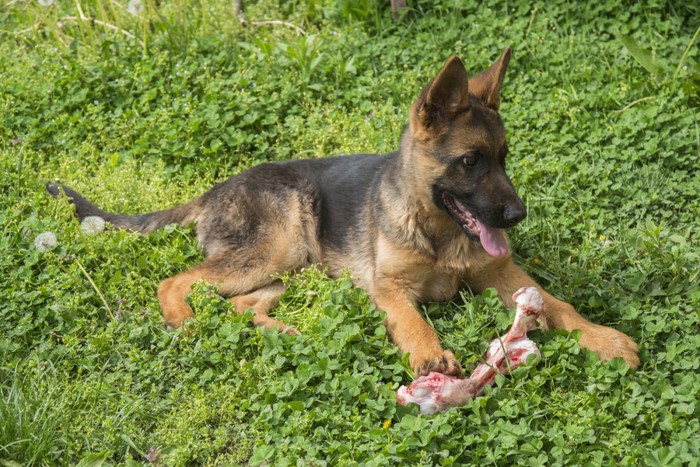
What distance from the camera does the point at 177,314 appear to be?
18.4 ft

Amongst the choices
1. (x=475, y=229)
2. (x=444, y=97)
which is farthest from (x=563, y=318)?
(x=444, y=97)

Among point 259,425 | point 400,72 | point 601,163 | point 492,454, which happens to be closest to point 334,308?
point 259,425

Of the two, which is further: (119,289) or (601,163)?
(601,163)

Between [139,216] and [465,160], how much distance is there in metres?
2.66

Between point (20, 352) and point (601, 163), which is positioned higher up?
point (601, 163)

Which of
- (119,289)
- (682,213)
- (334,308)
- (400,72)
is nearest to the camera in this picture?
(334,308)

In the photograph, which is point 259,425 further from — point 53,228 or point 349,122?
point 349,122

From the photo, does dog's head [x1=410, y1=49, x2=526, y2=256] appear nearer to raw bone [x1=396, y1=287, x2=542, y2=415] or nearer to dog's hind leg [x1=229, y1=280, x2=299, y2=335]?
raw bone [x1=396, y1=287, x2=542, y2=415]

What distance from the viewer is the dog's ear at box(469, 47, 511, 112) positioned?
17.9 feet

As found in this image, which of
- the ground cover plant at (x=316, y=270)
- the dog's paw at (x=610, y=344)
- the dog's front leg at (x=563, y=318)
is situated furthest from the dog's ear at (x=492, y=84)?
the dog's paw at (x=610, y=344)

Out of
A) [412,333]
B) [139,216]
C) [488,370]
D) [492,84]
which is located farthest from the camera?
[139,216]

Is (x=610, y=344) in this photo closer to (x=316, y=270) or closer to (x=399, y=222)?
(x=399, y=222)

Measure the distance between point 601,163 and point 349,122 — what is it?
2.29m

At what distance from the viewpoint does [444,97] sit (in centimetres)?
521
